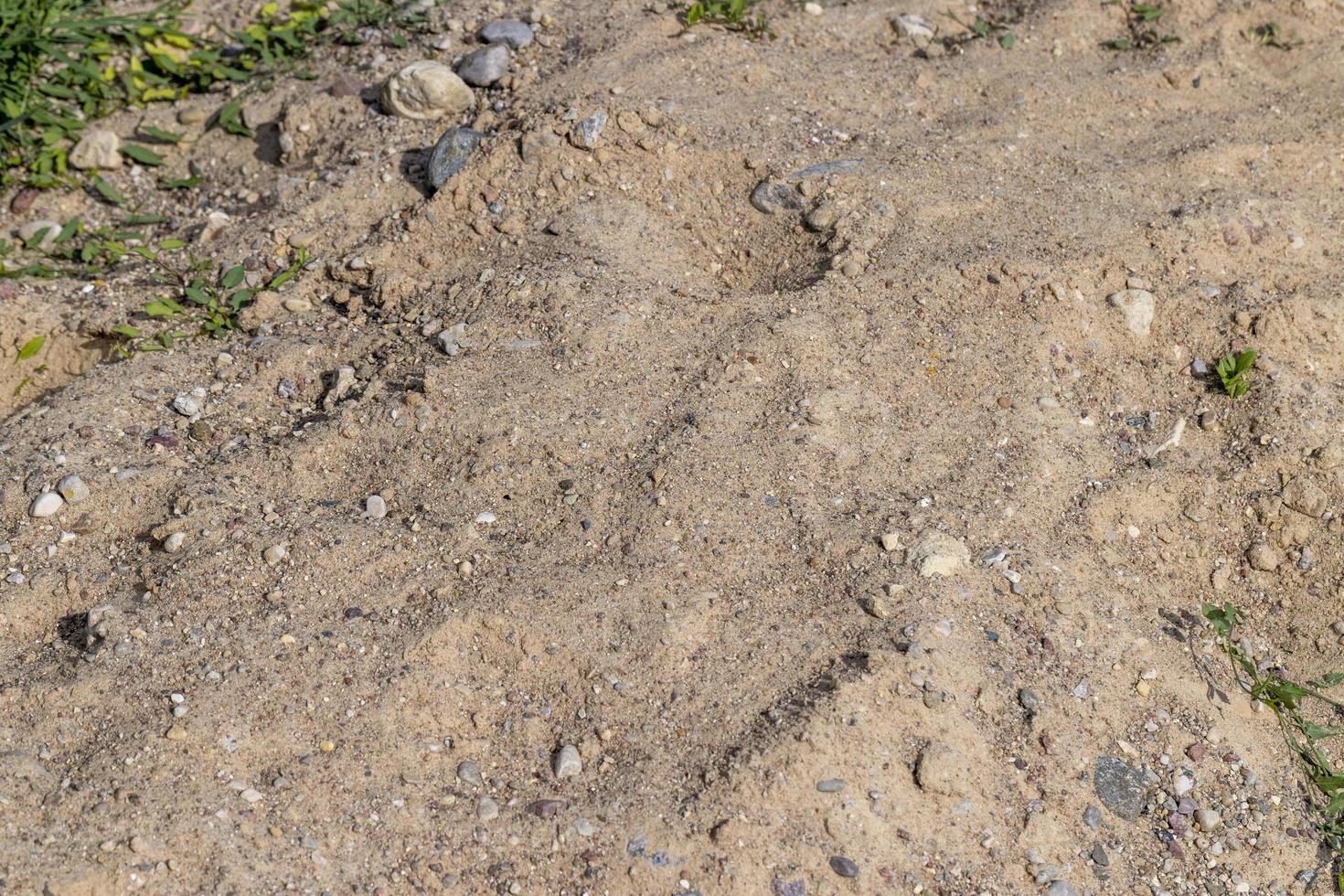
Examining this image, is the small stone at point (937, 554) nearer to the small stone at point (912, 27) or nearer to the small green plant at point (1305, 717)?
the small green plant at point (1305, 717)

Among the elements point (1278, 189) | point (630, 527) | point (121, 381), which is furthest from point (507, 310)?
point (1278, 189)

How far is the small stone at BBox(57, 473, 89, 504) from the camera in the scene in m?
3.15

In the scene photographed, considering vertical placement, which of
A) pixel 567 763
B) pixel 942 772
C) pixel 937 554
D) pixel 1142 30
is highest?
pixel 1142 30

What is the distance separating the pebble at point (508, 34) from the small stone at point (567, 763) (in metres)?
2.80

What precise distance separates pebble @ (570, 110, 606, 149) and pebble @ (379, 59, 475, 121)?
1.99 ft

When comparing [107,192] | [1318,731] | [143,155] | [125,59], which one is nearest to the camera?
[1318,731]

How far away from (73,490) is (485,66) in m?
2.06

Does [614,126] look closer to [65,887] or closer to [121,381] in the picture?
[121,381]

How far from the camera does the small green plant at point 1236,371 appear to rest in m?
3.35

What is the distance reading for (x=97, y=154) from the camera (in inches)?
176

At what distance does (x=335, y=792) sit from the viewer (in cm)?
255

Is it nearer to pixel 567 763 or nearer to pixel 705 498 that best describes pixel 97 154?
pixel 705 498

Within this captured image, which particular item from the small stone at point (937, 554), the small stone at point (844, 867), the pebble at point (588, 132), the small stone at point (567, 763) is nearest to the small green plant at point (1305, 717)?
the small stone at point (937, 554)

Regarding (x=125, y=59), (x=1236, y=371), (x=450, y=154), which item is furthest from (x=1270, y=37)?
(x=125, y=59)
